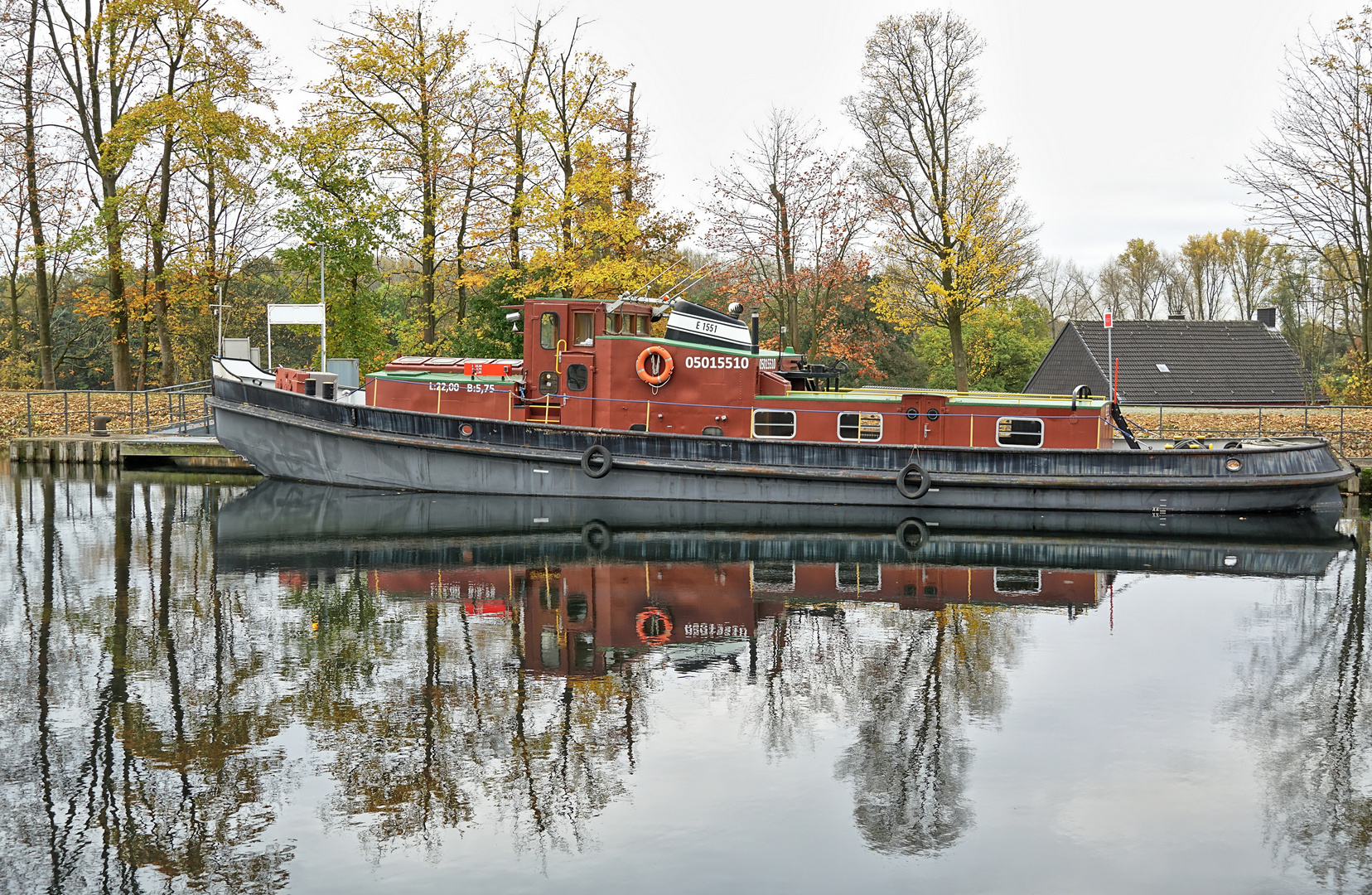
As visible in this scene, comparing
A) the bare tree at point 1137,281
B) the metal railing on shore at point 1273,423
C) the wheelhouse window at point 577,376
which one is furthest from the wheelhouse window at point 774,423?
the bare tree at point 1137,281

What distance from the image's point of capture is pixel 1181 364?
3641 cm

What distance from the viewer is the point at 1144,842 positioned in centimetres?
618

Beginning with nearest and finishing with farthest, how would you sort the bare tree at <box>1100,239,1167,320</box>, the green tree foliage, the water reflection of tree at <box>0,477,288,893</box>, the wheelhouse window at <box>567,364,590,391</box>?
1. the water reflection of tree at <box>0,477,288,893</box>
2. the wheelhouse window at <box>567,364,590,391</box>
3. the green tree foliage
4. the bare tree at <box>1100,239,1167,320</box>

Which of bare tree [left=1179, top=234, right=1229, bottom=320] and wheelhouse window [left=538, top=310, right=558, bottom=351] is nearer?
wheelhouse window [left=538, top=310, right=558, bottom=351]

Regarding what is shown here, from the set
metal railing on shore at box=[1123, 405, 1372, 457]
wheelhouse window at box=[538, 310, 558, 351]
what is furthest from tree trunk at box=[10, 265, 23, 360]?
metal railing on shore at box=[1123, 405, 1372, 457]

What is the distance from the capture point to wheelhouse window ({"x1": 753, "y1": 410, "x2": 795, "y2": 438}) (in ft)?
62.8

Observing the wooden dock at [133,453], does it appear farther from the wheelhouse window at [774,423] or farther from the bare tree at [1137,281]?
the bare tree at [1137,281]

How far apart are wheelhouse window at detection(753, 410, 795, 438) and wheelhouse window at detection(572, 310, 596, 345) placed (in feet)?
11.0

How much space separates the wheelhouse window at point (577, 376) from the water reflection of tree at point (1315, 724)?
1150 centimetres

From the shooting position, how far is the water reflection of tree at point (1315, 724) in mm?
6250

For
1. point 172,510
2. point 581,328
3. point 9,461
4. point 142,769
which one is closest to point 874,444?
point 581,328

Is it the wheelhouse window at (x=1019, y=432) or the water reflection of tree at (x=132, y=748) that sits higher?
the wheelhouse window at (x=1019, y=432)

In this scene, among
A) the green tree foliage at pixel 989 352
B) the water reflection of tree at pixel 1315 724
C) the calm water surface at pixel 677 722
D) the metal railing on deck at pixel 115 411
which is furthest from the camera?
the green tree foliage at pixel 989 352

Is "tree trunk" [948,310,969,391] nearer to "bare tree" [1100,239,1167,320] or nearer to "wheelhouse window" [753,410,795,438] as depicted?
"wheelhouse window" [753,410,795,438]
